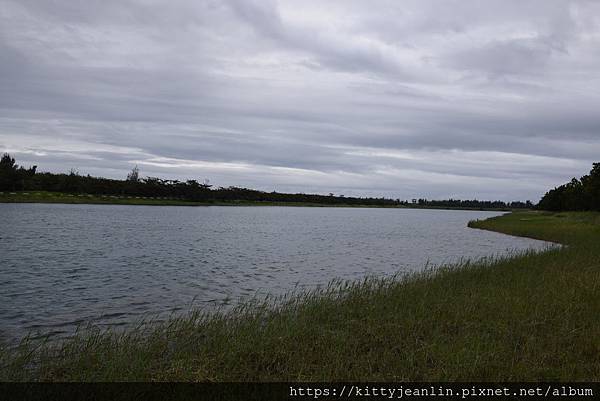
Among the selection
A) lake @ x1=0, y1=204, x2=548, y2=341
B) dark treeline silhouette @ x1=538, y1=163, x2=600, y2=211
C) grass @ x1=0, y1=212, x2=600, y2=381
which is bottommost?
lake @ x1=0, y1=204, x2=548, y2=341

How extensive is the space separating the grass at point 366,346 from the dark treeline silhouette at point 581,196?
74012 mm

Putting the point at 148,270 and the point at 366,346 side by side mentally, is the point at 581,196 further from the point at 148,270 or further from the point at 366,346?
the point at 366,346

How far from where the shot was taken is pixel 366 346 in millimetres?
10125

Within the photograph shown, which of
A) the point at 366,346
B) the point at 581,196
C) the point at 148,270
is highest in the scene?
the point at 581,196

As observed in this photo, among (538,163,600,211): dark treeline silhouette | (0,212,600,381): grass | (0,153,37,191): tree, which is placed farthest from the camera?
(0,153,37,191): tree

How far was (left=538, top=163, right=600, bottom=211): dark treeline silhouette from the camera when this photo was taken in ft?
258

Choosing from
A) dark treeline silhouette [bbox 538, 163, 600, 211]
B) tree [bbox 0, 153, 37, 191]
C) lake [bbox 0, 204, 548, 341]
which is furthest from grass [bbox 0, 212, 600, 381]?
tree [bbox 0, 153, 37, 191]

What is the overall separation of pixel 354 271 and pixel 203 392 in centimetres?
2156

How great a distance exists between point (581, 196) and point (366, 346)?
112993 millimetres

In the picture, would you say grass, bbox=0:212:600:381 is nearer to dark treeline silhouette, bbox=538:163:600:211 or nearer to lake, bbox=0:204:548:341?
lake, bbox=0:204:548:341

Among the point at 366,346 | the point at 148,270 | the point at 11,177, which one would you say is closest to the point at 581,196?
the point at 148,270

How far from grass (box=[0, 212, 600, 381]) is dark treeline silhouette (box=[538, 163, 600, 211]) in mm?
74012

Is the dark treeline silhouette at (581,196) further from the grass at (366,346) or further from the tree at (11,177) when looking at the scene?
the tree at (11,177)

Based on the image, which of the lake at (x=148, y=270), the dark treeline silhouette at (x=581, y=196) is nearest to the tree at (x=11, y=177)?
the lake at (x=148, y=270)
